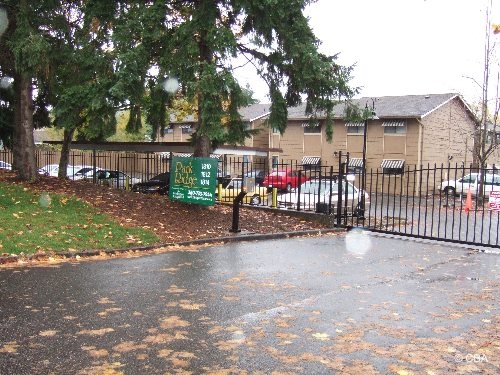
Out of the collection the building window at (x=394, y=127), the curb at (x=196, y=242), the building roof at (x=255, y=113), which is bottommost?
the curb at (x=196, y=242)

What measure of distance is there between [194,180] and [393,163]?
942 inches

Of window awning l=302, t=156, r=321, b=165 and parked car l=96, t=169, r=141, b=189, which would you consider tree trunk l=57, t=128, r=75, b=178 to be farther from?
window awning l=302, t=156, r=321, b=165

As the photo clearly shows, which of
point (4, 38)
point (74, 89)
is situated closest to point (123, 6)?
point (74, 89)

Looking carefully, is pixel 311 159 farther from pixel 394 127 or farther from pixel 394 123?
pixel 394 123

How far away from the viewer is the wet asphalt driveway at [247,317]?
14.6 ft

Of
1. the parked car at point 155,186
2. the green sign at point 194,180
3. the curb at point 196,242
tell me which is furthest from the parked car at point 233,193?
the curb at point 196,242

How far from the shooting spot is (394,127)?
35.2 metres

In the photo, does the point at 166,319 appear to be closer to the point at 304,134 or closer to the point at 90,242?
the point at 90,242

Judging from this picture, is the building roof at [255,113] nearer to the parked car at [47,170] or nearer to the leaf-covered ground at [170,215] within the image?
the parked car at [47,170]

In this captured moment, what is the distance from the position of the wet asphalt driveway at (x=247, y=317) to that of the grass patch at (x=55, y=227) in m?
1.03

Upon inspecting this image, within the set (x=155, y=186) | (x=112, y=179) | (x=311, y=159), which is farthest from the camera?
(x=311, y=159)

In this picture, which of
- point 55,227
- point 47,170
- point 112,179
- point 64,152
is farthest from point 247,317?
point 47,170

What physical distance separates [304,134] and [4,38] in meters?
25.9

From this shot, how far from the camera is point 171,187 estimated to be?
14703 millimetres
